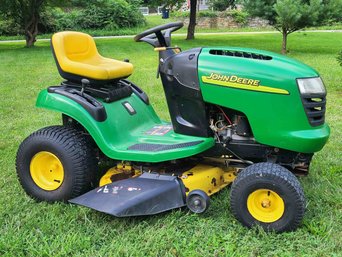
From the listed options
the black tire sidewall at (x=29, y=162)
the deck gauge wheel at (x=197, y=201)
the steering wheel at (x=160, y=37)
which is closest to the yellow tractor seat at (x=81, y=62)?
the steering wheel at (x=160, y=37)

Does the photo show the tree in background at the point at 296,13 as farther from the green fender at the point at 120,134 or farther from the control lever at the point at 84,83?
the control lever at the point at 84,83

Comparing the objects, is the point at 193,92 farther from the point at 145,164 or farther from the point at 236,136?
the point at 145,164

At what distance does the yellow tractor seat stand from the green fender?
0.19 meters

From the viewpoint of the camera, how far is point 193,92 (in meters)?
2.99

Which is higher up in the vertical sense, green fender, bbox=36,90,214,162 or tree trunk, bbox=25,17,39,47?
green fender, bbox=36,90,214,162

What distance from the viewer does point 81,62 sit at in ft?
11.6

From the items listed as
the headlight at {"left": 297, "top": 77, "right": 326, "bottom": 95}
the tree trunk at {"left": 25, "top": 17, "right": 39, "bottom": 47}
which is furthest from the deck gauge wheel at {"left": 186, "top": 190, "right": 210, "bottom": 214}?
the tree trunk at {"left": 25, "top": 17, "right": 39, "bottom": 47}

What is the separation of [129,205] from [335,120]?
3481 mm

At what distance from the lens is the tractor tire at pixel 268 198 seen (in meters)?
2.66

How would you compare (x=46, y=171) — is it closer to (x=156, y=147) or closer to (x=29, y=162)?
(x=29, y=162)

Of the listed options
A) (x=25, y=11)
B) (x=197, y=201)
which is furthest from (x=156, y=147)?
(x=25, y=11)

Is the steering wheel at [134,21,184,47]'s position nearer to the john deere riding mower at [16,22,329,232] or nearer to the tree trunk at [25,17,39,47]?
the john deere riding mower at [16,22,329,232]

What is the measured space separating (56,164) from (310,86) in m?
1.83

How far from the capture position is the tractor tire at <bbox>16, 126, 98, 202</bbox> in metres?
3.13
